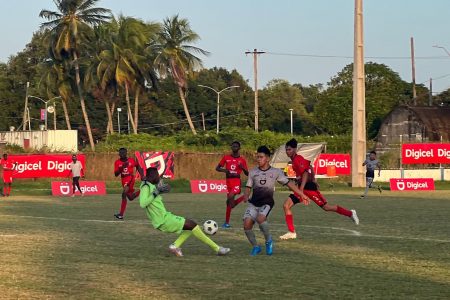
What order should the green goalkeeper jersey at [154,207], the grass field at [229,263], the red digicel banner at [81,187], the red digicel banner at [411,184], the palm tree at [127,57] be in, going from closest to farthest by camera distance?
the grass field at [229,263] < the green goalkeeper jersey at [154,207] < the red digicel banner at [81,187] < the red digicel banner at [411,184] < the palm tree at [127,57]

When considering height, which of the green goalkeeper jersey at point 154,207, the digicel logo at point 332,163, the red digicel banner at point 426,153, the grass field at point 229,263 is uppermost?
the red digicel banner at point 426,153

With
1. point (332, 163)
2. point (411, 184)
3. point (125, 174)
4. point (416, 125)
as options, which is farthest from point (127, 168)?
point (416, 125)

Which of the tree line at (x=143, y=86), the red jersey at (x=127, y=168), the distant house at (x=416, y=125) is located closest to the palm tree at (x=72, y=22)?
the tree line at (x=143, y=86)

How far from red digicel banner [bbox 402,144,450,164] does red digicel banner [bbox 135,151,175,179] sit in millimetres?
13878

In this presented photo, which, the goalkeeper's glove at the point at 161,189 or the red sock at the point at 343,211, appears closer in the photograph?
the goalkeeper's glove at the point at 161,189

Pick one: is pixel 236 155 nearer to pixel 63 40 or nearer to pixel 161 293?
pixel 161 293

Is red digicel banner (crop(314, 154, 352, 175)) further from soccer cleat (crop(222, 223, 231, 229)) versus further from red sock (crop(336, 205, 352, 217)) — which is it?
red sock (crop(336, 205, 352, 217))

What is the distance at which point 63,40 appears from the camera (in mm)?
77438

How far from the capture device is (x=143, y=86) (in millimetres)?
80812

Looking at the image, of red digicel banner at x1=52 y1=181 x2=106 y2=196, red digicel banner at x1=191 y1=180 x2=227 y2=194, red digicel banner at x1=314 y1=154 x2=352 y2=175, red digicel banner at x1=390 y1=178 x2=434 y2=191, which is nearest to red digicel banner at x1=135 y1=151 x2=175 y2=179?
red digicel banner at x1=191 y1=180 x2=227 y2=194

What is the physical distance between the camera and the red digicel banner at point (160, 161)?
165 feet

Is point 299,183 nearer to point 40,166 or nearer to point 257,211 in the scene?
point 257,211

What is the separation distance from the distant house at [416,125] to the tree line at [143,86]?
15.8m

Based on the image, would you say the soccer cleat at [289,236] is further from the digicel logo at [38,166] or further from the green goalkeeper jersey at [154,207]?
the digicel logo at [38,166]
